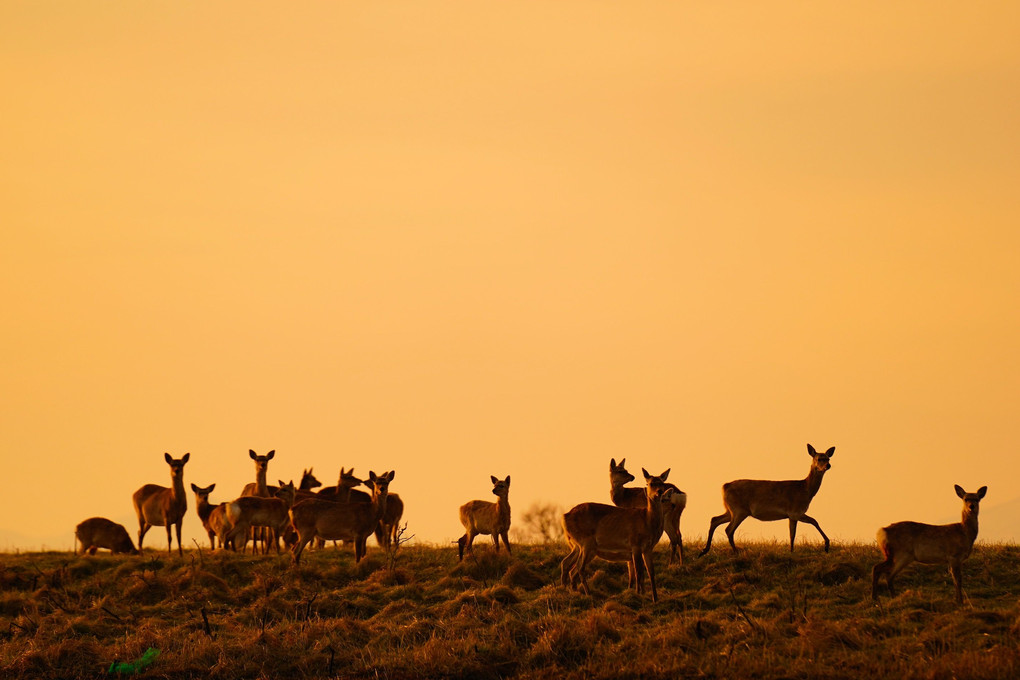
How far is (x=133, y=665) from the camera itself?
717 inches

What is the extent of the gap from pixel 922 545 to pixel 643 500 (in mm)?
5948

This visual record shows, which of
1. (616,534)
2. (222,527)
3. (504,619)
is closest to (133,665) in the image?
(504,619)

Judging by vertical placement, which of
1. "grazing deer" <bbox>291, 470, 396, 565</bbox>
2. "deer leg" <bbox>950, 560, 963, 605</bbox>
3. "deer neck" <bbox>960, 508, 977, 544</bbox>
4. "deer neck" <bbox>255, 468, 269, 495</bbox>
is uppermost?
"deer neck" <bbox>255, 468, 269, 495</bbox>

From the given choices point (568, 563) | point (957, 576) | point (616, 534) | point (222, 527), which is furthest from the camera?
point (222, 527)

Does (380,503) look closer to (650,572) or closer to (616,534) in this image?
(616,534)

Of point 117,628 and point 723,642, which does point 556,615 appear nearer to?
point 723,642

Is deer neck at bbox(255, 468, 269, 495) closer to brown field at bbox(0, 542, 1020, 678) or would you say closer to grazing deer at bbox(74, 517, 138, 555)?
grazing deer at bbox(74, 517, 138, 555)

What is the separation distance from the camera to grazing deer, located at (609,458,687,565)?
74.1 feet

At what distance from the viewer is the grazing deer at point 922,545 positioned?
64.0 ft

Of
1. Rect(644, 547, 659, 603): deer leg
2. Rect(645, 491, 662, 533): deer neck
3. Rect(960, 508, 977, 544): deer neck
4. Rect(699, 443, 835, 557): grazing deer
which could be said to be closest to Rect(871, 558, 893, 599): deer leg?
Rect(960, 508, 977, 544): deer neck

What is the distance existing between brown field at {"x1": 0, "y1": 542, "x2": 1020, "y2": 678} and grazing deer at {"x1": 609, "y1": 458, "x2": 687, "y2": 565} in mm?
449

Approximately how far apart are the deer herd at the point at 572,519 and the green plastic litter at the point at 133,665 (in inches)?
205

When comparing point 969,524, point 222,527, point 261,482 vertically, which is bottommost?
point 969,524

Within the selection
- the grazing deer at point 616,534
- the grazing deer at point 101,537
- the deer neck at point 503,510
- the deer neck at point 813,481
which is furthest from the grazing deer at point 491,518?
the grazing deer at point 101,537
